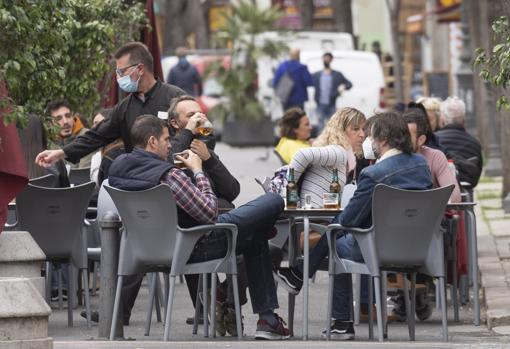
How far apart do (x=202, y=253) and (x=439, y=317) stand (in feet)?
8.66

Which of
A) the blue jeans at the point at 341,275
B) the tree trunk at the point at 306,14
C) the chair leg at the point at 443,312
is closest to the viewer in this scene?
the chair leg at the point at 443,312

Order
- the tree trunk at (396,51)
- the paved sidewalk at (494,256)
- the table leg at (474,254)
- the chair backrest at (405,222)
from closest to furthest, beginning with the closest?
the chair backrest at (405,222) < the paved sidewalk at (494,256) < the table leg at (474,254) < the tree trunk at (396,51)

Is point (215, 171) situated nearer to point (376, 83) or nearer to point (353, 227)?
point (353, 227)

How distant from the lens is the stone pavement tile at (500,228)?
55.9 ft

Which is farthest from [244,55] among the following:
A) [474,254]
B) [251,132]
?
[474,254]

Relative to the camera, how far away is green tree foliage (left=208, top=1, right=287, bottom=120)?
1299 inches

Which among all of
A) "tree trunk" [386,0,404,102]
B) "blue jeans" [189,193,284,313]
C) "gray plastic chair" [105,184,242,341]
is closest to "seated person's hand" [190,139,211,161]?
"blue jeans" [189,193,284,313]

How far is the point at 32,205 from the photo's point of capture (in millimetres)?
10836

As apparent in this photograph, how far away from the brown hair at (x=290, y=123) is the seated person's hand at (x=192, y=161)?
15.3 feet

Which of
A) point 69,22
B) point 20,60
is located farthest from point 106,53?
point 20,60

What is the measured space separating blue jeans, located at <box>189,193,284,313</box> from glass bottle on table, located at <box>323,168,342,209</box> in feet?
2.63

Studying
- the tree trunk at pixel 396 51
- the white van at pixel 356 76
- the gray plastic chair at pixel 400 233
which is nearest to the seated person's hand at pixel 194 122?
the gray plastic chair at pixel 400 233

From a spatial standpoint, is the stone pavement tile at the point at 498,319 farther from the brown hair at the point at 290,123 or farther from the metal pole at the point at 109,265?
the brown hair at the point at 290,123

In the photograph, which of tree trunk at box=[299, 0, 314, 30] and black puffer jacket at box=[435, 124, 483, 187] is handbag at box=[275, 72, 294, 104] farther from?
tree trunk at box=[299, 0, 314, 30]
